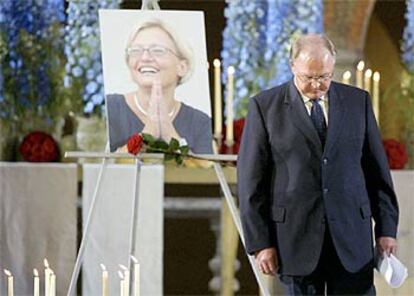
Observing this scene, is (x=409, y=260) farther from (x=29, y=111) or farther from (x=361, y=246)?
(x=29, y=111)

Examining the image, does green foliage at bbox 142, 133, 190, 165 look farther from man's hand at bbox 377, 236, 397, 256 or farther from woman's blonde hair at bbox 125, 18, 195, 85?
man's hand at bbox 377, 236, 397, 256

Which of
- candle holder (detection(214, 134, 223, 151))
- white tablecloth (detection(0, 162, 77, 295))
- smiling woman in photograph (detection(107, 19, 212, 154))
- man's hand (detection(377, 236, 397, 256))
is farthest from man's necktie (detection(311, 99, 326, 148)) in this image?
white tablecloth (detection(0, 162, 77, 295))

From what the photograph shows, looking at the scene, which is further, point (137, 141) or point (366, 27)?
point (366, 27)

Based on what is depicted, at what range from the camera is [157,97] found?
312cm

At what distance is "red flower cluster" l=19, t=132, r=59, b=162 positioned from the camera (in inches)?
151

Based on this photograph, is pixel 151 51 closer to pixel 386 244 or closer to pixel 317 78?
pixel 317 78

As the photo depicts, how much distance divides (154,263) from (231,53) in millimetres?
808

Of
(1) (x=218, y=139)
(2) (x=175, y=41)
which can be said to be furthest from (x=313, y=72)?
(1) (x=218, y=139)

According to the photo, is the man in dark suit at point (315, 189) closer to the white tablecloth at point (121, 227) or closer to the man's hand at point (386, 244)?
the man's hand at point (386, 244)

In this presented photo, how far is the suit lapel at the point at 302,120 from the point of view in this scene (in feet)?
8.75

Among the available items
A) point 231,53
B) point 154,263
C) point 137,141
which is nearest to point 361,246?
point 137,141

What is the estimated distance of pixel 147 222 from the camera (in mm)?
3730

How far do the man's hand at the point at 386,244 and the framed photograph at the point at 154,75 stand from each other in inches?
24.6

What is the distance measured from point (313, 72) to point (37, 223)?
4.90 ft
